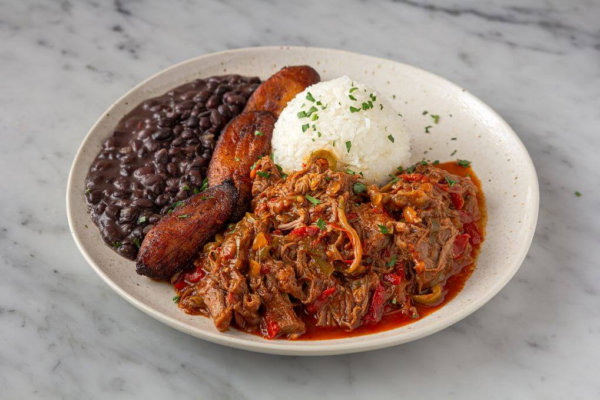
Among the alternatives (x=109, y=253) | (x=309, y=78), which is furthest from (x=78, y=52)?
(x=109, y=253)

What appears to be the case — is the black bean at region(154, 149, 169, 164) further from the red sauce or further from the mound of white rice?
the red sauce

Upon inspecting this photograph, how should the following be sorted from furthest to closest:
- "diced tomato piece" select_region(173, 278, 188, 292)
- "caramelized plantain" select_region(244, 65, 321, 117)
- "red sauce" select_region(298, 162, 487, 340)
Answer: "caramelized plantain" select_region(244, 65, 321, 117) → "diced tomato piece" select_region(173, 278, 188, 292) → "red sauce" select_region(298, 162, 487, 340)

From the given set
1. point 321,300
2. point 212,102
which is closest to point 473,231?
point 321,300

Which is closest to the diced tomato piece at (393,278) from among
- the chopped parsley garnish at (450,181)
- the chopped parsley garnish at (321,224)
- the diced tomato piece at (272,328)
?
the chopped parsley garnish at (321,224)

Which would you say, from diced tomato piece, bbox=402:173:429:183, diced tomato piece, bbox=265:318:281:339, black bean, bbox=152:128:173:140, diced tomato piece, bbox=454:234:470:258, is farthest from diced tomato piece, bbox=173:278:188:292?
diced tomato piece, bbox=454:234:470:258

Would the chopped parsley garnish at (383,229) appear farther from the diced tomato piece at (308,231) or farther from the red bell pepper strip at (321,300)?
the red bell pepper strip at (321,300)

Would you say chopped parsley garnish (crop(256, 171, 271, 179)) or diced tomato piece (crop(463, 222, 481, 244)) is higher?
chopped parsley garnish (crop(256, 171, 271, 179))
